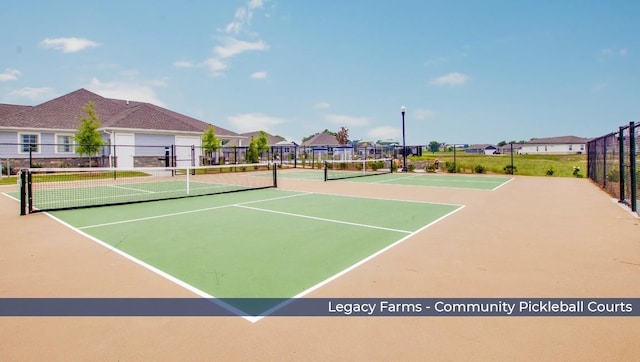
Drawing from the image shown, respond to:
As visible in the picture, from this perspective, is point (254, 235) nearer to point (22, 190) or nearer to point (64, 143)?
point (22, 190)

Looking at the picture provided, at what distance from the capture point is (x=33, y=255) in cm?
583

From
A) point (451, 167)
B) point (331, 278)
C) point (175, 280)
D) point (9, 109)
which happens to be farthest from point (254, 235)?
point (9, 109)

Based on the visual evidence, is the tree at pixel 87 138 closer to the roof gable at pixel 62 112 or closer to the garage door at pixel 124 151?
the garage door at pixel 124 151

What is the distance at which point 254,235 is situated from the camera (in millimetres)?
6988

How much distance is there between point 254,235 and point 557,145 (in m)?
108

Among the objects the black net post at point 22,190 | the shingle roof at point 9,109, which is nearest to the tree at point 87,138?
the shingle roof at point 9,109

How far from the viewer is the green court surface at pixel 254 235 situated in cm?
467

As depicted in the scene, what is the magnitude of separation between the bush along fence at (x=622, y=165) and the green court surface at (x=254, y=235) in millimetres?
4481

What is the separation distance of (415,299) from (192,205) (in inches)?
350

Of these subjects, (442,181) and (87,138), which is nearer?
(442,181)

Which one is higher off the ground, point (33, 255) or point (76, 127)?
point (76, 127)
